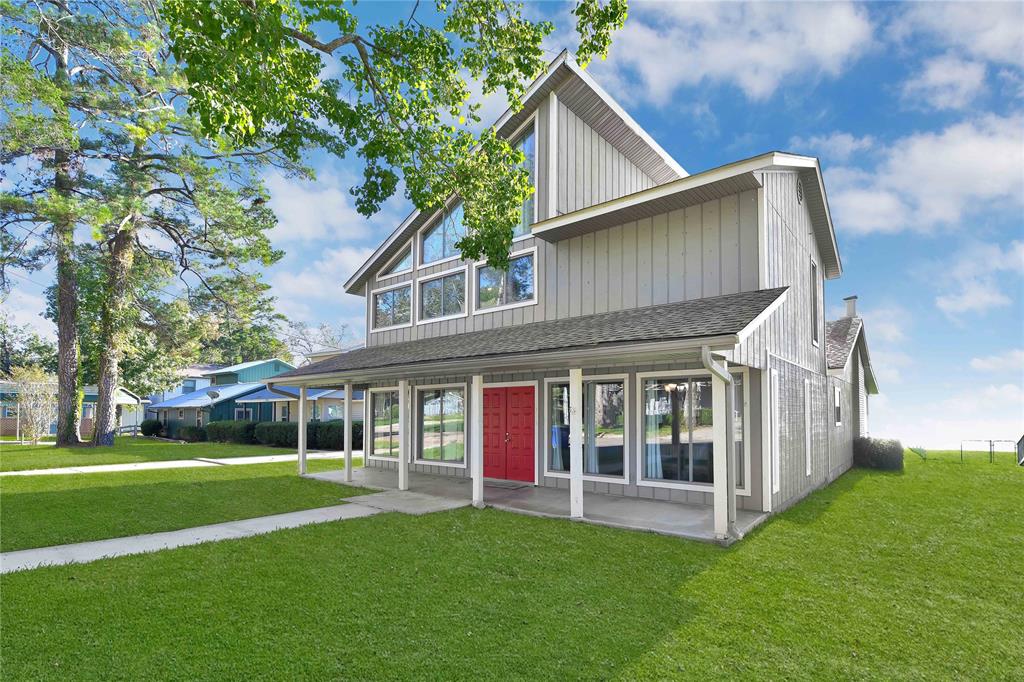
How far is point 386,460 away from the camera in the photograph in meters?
14.9

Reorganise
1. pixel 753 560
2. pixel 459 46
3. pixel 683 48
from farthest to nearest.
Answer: pixel 683 48 → pixel 459 46 → pixel 753 560

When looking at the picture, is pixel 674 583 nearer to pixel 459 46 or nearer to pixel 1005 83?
pixel 459 46

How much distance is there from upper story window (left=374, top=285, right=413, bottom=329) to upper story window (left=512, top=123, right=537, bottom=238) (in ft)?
14.3

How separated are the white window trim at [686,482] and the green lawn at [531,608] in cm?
131

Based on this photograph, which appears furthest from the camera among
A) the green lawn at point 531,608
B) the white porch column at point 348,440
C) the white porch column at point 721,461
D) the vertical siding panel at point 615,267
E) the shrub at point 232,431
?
the shrub at point 232,431

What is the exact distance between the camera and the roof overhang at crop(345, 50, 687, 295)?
11.4m

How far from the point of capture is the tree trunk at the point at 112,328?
881 inches

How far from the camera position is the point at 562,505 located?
910 cm

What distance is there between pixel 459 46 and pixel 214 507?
28.4ft

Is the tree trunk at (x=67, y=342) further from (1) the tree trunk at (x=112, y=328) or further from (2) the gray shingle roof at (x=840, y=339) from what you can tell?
(2) the gray shingle roof at (x=840, y=339)

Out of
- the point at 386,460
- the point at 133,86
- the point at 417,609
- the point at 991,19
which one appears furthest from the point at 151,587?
the point at 133,86

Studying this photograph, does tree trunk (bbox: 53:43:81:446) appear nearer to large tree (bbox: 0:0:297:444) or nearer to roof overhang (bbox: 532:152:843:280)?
large tree (bbox: 0:0:297:444)

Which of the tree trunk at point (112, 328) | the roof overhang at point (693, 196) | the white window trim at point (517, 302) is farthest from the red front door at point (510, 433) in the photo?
the tree trunk at point (112, 328)

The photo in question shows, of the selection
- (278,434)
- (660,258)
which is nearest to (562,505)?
(660,258)
